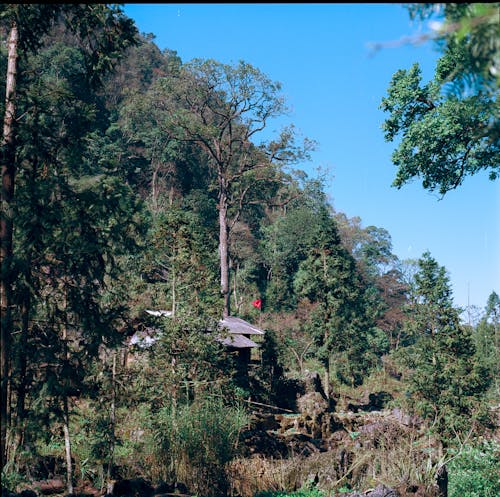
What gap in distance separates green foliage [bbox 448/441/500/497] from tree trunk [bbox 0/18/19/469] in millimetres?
5549

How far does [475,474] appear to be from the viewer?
7.69 m

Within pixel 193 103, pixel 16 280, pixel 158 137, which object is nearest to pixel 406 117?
pixel 16 280

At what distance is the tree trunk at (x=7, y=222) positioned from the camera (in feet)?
15.8

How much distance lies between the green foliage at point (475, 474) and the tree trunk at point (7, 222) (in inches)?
218

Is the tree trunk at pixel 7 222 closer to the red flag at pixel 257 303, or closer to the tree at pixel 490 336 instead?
the tree at pixel 490 336

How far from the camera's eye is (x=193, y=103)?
80.9 feet

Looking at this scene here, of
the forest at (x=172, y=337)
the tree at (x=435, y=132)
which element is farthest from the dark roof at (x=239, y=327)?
the tree at (x=435, y=132)

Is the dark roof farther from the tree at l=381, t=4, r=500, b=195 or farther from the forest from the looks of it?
the tree at l=381, t=4, r=500, b=195

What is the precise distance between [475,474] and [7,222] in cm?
642

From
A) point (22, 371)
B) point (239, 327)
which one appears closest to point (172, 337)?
point (22, 371)

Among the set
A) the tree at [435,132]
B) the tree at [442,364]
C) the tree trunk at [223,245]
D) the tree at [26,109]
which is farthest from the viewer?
the tree trunk at [223,245]

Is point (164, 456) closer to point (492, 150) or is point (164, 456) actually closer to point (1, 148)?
point (1, 148)

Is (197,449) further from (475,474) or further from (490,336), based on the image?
(490,336)

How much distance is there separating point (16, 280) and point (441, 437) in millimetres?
9488
